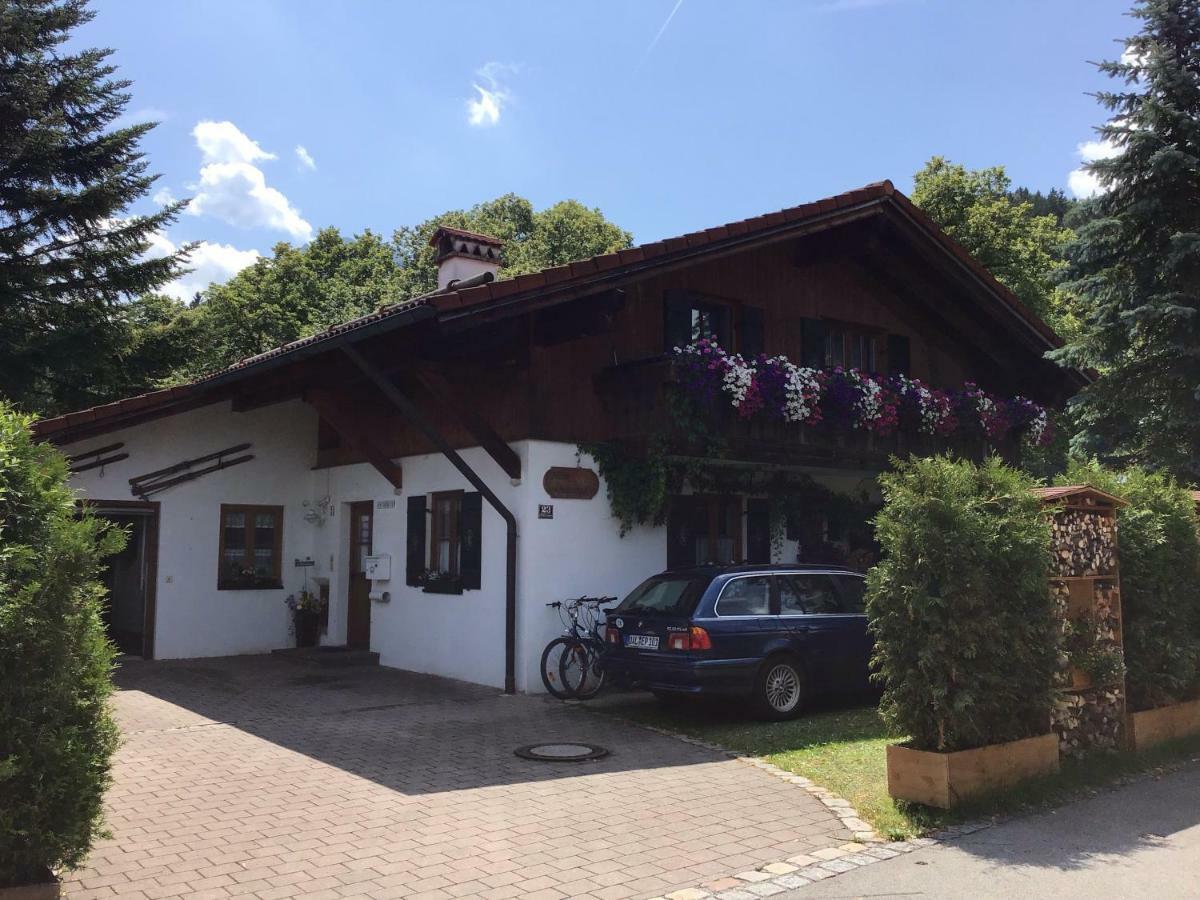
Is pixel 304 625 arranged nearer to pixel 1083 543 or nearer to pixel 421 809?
pixel 421 809

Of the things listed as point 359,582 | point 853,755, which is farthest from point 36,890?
point 359,582

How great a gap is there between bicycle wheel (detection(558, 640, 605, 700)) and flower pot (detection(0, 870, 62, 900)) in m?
Answer: 7.15

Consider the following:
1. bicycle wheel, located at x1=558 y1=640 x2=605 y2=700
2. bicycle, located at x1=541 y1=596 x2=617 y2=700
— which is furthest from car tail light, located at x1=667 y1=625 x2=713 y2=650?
bicycle wheel, located at x1=558 y1=640 x2=605 y2=700

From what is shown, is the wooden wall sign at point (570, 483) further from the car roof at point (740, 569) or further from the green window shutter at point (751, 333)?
the green window shutter at point (751, 333)

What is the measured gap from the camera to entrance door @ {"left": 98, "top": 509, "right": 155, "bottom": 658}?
1476cm

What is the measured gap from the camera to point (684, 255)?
12.0m

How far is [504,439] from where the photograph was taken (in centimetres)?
1216

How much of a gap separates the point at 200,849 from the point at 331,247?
124ft

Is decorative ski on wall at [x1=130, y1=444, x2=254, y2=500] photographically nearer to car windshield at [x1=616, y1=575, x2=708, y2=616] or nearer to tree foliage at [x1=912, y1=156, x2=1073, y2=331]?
car windshield at [x1=616, y1=575, x2=708, y2=616]

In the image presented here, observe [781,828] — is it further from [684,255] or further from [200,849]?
[684,255]

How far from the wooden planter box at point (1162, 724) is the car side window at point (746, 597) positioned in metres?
3.43

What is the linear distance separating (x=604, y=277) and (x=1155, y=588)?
248 inches

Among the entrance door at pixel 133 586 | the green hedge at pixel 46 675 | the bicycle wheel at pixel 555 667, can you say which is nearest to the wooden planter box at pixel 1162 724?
the bicycle wheel at pixel 555 667

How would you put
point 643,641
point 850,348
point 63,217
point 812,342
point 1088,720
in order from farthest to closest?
point 63,217, point 850,348, point 812,342, point 643,641, point 1088,720
